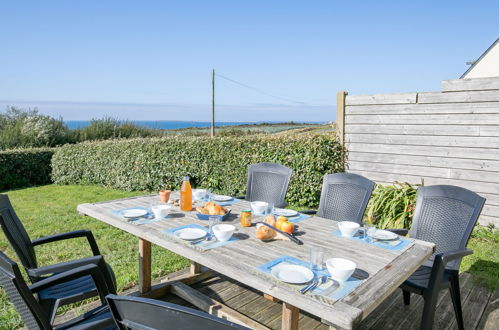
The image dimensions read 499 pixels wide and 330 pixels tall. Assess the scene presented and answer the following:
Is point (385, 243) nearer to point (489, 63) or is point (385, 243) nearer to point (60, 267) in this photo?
point (60, 267)

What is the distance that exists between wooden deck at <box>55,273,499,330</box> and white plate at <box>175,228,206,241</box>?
947 millimetres

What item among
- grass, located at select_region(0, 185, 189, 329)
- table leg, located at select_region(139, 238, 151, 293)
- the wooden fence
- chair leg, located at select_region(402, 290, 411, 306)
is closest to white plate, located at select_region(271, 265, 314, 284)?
table leg, located at select_region(139, 238, 151, 293)

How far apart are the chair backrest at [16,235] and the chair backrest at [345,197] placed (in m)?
2.36

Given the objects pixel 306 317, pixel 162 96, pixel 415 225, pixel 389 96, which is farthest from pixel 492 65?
pixel 162 96

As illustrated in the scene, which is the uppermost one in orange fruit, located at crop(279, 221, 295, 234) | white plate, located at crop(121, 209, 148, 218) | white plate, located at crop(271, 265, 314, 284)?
orange fruit, located at crop(279, 221, 295, 234)

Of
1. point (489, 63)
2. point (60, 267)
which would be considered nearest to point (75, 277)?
point (60, 267)

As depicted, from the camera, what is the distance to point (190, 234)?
2.01 metres

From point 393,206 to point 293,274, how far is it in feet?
11.4

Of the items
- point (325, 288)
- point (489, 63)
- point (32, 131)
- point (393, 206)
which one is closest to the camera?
point (325, 288)

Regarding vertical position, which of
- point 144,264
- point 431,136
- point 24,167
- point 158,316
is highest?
point 431,136

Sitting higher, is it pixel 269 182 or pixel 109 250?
pixel 269 182

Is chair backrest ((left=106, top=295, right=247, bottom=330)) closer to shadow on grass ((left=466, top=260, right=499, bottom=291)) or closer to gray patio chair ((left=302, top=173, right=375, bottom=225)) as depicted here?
gray patio chair ((left=302, top=173, right=375, bottom=225))

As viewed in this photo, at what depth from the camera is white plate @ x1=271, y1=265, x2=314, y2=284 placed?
1.44m

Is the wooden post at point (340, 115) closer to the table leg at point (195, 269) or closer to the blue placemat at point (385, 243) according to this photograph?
the table leg at point (195, 269)
